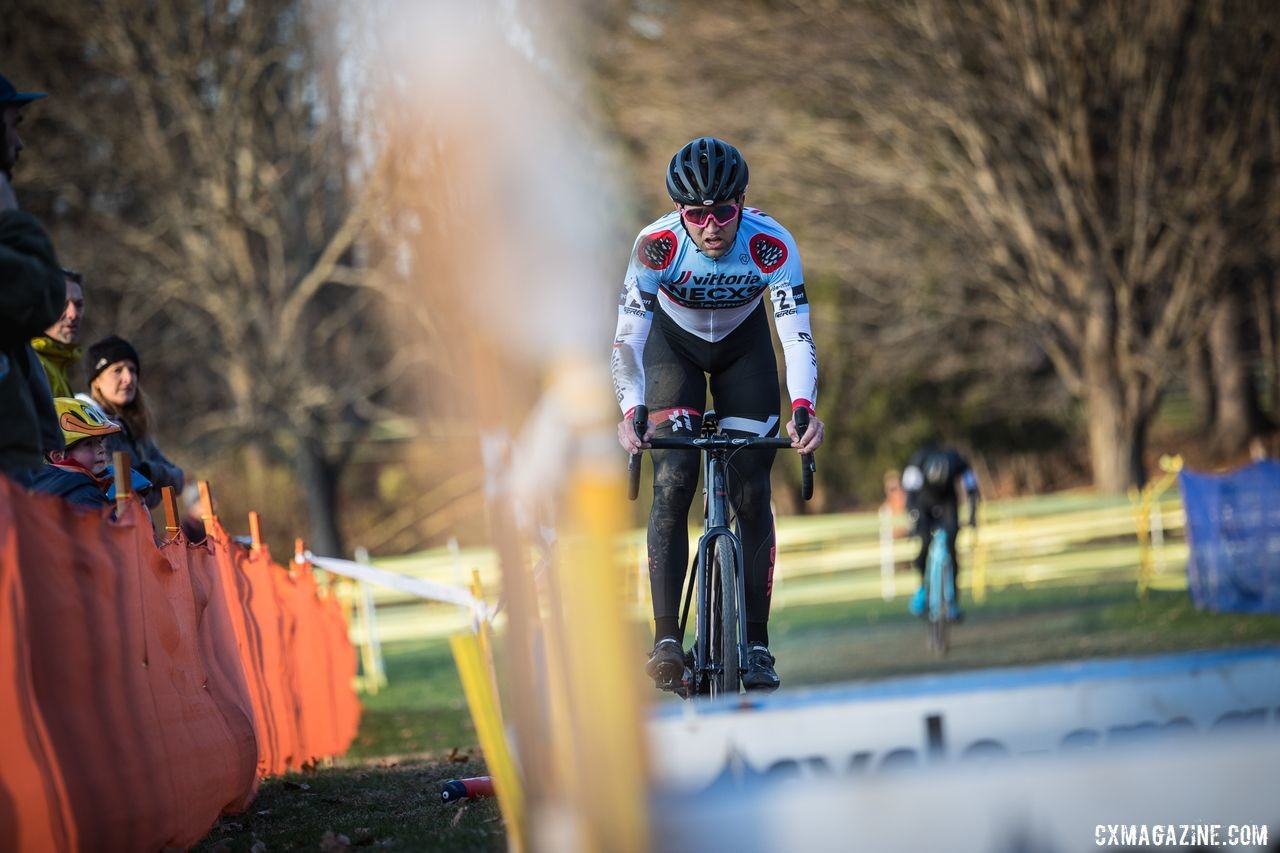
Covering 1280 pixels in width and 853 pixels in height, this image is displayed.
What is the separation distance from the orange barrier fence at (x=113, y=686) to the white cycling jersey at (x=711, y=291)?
2.03m

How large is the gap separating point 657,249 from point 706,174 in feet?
1.37

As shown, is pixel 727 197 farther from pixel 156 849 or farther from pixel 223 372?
pixel 223 372

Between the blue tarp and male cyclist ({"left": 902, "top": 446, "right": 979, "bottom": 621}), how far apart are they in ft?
9.17

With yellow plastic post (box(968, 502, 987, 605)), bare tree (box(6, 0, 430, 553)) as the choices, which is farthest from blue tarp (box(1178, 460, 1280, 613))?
bare tree (box(6, 0, 430, 553))

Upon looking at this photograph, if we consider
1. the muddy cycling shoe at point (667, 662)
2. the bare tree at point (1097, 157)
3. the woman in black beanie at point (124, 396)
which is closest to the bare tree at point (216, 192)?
the bare tree at point (1097, 157)

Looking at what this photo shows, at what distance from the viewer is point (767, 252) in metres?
6.98

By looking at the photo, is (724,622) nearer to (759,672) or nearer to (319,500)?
(759,672)

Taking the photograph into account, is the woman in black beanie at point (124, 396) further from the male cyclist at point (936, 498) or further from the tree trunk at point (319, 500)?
the tree trunk at point (319, 500)

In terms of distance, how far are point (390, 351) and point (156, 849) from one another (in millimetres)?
32527

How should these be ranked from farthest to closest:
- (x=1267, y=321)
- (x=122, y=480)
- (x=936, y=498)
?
(x=1267, y=321)
(x=936, y=498)
(x=122, y=480)

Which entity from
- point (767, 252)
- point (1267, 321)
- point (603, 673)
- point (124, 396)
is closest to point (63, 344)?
point (124, 396)

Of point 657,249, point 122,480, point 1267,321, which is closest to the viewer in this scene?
point 122,480

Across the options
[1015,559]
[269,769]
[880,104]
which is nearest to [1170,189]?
[880,104]

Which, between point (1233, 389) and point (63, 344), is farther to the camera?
point (1233, 389)
